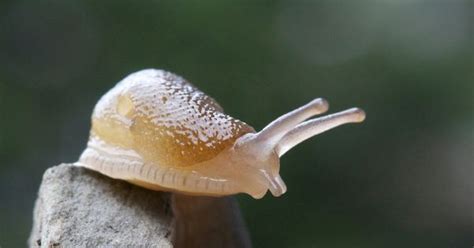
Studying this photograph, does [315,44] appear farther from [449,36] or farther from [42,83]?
[42,83]

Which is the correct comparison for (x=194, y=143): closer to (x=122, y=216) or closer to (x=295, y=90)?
(x=122, y=216)

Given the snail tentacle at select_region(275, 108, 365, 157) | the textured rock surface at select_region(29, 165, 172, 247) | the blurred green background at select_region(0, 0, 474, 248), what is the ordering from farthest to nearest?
the blurred green background at select_region(0, 0, 474, 248) < the snail tentacle at select_region(275, 108, 365, 157) < the textured rock surface at select_region(29, 165, 172, 247)

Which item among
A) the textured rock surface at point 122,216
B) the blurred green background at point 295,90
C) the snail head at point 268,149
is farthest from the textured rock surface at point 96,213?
the blurred green background at point 295,90

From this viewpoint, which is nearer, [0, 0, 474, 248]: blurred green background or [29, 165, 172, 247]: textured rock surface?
[29, 165, 172, 247]: textured rock surface

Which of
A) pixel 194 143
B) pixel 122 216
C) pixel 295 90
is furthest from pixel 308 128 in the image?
pixel 295 90

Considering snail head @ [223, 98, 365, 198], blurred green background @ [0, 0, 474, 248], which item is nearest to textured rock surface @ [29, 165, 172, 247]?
snail head @ [223, 98, 365, 198]

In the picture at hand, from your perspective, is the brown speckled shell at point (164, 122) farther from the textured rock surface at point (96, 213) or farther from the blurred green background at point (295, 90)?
the blurred green background at point (295, 90)

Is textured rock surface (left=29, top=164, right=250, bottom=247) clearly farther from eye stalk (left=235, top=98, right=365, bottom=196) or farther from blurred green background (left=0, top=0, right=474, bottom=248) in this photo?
blurred green background (left=0, top=0, right=474, bottom=248)
